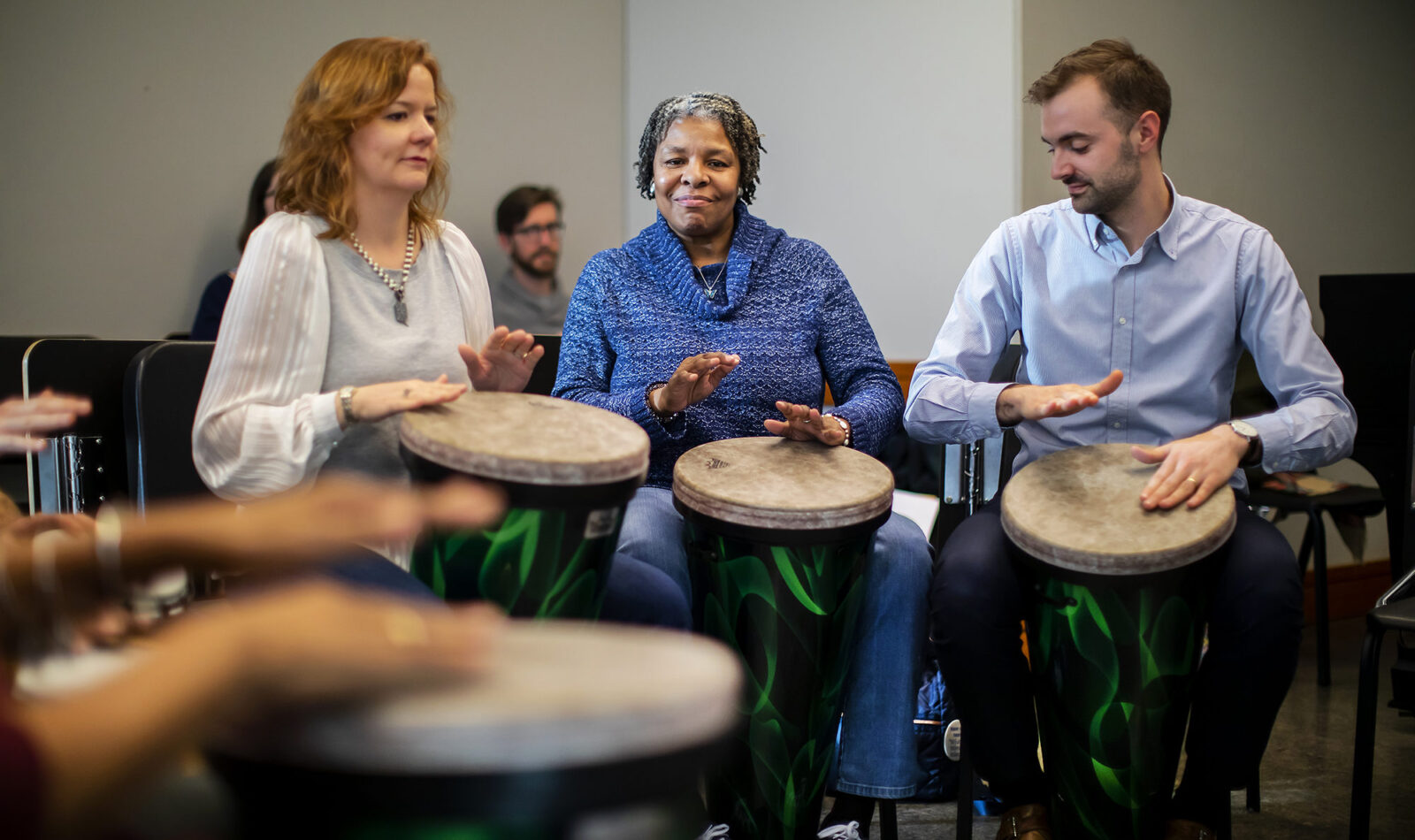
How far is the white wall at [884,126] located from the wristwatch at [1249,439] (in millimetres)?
1756

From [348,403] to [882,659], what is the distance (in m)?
0.99

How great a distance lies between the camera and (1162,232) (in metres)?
2.05

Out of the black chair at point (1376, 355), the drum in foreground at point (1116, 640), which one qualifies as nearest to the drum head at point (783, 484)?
the drum in foreground at point (1116, 640)

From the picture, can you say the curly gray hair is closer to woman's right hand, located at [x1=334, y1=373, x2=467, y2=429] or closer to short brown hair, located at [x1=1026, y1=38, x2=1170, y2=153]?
short brown hair, located at [x1=1026, y1=38, x2=1170, y2=153]

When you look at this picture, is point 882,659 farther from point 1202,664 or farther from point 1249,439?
point 1249,439

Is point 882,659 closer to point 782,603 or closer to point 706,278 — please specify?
point 782,603

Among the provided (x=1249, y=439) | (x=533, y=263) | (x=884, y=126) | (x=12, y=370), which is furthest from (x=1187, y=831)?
(x=533, y=263)

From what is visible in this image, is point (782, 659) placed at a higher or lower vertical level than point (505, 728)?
lower

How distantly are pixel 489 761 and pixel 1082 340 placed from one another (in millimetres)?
1644

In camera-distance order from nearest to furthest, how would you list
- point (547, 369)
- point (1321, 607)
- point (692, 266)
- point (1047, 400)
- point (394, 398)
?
1. point (394, 398)
2. point (1047, 400)
3. point (692, 266)
4. point (547, 369)
5. point (1321, 607)

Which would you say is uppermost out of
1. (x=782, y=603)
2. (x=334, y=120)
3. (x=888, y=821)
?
(x=334, y=120)

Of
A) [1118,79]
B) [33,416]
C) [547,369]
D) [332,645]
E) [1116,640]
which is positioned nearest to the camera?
[332,645]

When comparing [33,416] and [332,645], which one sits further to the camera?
[33,416]

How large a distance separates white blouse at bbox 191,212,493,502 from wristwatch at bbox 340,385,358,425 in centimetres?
1
